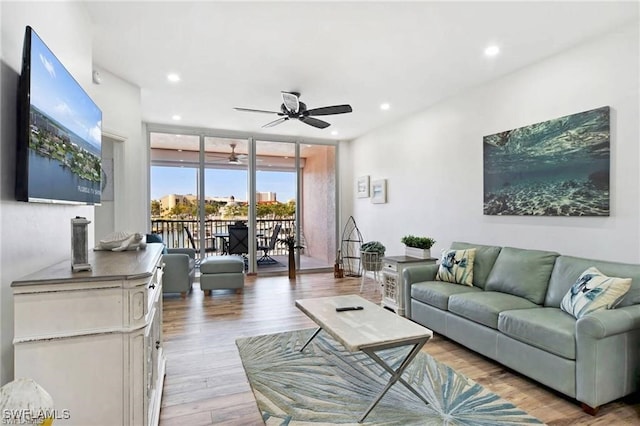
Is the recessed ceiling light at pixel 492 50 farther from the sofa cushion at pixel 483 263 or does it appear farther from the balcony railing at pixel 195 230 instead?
the balcony railing at pixel 195 230

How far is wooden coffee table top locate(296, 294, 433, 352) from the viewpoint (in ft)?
6.70

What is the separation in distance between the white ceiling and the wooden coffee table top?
2321mm

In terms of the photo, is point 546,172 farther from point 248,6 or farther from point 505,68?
point 248,6

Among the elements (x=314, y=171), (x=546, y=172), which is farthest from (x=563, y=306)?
(x=314, y=171)

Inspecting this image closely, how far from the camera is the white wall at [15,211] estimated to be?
142 cm

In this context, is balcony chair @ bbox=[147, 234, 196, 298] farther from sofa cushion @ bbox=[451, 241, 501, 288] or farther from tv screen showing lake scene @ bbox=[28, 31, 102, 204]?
sofa cushion @ bbox=[451, 241, 501, 288]

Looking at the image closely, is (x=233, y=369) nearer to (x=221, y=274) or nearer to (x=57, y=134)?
(x=57, y=134)

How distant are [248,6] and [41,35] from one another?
1334mm

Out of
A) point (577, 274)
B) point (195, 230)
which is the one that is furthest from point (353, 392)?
point (195, 230)

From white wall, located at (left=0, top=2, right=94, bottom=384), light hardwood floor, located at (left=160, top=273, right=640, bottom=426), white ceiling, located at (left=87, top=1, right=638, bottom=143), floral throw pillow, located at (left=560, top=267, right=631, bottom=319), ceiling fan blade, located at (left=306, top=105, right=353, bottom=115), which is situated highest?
white ceiling, located at (left=87, top=1, right=638, bottom=143)

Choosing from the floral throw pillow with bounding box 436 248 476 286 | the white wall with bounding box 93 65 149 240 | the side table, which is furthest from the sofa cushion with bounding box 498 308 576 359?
the white wall with bounding box 93 65 149 240

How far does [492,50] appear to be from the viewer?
10.3 ft

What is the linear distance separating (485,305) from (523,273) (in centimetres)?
61

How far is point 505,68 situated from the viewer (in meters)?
3.55
